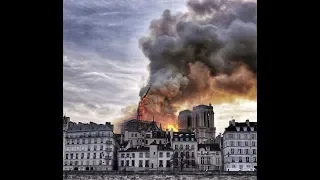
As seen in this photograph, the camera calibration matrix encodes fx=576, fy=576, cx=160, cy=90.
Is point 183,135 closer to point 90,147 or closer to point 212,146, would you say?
point 212,146

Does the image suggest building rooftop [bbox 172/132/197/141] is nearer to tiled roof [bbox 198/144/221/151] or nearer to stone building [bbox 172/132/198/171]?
stone building [bbox 172/132/198/171]

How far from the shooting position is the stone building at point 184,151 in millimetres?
55406

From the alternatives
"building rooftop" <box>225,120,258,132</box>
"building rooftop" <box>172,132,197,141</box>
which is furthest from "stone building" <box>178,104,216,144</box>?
"building rooftop" <box>225,120,258,132</box>

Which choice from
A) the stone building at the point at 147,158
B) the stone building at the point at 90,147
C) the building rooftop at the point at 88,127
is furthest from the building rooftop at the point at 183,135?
the building rooftop at the point at 88,127

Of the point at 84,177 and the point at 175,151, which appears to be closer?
the point at 84,177

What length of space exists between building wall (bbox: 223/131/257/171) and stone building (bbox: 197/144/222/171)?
1212 millimetres

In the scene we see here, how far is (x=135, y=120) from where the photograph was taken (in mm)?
58219

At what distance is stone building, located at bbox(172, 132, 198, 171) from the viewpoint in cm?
5541

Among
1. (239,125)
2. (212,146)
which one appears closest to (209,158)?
(212,146)
